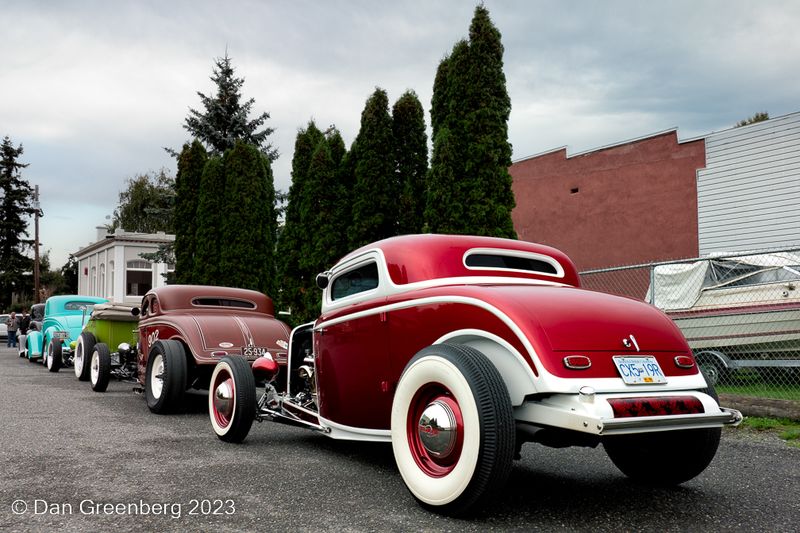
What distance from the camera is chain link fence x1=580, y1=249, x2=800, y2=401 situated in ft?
30.9

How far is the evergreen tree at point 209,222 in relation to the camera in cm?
1930

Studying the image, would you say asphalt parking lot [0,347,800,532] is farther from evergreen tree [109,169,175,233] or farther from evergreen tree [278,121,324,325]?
evergreen tree [109,169,175,233]

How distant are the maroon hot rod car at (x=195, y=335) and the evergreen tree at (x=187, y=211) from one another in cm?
1147

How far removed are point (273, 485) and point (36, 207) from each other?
42.2 metres

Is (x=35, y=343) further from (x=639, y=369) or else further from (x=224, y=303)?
(x=639, y=369)

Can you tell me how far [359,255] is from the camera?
5.29m

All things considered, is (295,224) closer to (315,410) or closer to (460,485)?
(315,410)

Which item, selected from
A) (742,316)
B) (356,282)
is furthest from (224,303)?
(742,316)

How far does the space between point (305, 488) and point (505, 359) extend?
1.62m

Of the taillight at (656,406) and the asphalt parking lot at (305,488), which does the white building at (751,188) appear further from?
the taillight at (656,406)

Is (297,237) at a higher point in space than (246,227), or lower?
lower

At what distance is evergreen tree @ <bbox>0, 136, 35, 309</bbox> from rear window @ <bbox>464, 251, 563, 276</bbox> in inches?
2212

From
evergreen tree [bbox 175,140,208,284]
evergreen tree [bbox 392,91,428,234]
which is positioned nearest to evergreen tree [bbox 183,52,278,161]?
evergreen tree [bbox 175,140,208,284]

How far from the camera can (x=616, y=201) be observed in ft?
65.1
